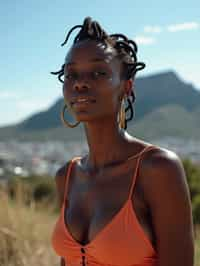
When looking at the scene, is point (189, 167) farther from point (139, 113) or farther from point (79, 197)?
point (139, 113)

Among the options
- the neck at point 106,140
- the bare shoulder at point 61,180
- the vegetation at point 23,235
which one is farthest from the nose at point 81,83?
the vegetation at point 23,235

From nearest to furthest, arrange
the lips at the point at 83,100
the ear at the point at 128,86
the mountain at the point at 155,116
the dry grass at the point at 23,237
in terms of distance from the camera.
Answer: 1. the lips at the point at 83,100
2. the ear at the point at 128,86
3. the dry grass at the point at 23,237
4. the mountain at the point at 155,116

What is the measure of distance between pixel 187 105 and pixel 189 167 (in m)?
62.2

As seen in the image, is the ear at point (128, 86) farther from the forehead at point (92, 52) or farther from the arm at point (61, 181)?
the arm at point (61, 181)

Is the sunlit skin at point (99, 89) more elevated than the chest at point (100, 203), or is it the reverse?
the sunlit skin at point (99, 89)

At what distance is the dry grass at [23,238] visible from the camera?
5223 mm

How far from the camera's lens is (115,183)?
191 cm

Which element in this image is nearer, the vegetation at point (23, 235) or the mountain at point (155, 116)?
the vegetation at point (23, 235)

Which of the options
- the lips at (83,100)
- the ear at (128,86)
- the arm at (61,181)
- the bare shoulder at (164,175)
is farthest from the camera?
the arm at (61,181)

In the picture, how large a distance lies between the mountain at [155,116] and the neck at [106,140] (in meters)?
57.0

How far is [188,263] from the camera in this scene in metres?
1.75

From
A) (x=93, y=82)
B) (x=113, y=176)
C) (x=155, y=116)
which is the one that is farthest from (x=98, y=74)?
(x=155, y=116)

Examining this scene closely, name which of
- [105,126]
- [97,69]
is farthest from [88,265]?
[97,69]

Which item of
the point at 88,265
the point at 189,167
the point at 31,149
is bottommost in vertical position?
the point at 31,149
